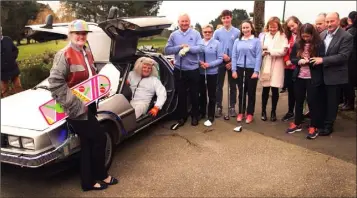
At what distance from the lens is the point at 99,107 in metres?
3.99

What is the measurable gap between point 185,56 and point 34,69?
3133mm

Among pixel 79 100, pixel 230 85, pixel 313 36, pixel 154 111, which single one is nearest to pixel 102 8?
pixel 230 85

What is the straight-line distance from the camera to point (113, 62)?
17.1 ft

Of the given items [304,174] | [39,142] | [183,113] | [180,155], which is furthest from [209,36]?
[39,142]

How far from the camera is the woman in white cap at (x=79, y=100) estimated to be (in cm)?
317

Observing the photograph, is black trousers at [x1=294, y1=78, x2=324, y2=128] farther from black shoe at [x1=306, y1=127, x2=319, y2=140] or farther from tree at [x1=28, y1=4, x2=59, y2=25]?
tree at [x1=28, y1=4, x2=59, y2=25]

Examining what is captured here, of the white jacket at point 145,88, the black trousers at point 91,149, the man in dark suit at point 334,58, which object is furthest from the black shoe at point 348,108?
the black trousers at point 91,149

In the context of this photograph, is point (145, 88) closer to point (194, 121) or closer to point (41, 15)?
point (194, 121)

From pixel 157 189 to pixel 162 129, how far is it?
2.11 meters

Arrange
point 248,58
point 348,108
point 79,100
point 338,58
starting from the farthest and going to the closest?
point 348,108 < point 248,58 < point 338,58 < point 79,100

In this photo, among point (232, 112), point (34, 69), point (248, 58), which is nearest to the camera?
point (248, 58)

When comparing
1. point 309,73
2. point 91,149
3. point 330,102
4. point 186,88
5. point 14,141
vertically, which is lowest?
point 91,149

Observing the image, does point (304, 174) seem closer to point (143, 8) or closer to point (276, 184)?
point (276, 184)

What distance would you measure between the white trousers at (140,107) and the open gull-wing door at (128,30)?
0.78 m
